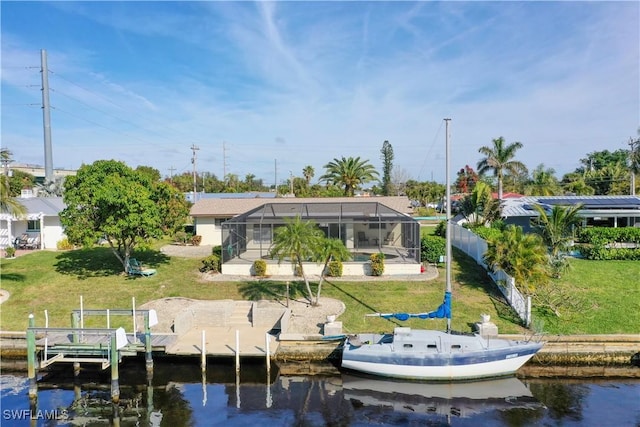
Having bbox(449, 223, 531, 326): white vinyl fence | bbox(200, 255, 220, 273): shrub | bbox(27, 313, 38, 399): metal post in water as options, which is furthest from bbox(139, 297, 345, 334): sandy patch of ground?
bbox(449, 223, 531, 326): white vinyl fence

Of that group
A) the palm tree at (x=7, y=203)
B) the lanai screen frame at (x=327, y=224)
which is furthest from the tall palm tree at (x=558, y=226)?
the palm tree at (x=7, y=203)

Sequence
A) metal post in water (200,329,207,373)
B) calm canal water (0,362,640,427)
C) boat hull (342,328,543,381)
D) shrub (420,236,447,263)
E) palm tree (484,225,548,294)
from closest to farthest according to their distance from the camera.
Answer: calm canal water (0,362,640,427) → boat hull (342,328,543,381) → metal post in water (200,329,207,373) → palm tree (484,225,548,294) → shrub (420,236,447,263)

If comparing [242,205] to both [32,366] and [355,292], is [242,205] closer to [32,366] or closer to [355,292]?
[355,292]

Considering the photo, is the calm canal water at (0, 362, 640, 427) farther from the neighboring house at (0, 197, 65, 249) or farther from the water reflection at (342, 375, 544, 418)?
the neighboring house at (0, 197, 65, 249)

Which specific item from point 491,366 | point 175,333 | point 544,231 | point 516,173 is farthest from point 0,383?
point 516,173

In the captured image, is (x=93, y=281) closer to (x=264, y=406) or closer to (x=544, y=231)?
(x=264, y=406)

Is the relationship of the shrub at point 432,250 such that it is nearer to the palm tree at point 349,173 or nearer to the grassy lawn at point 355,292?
the grassy lawn at point 355,292
